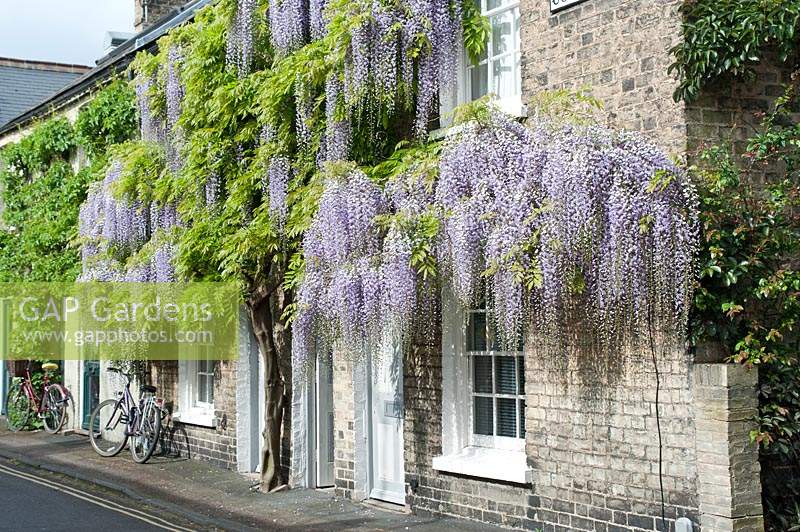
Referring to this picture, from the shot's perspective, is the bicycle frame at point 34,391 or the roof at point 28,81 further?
the roof at point 28,81

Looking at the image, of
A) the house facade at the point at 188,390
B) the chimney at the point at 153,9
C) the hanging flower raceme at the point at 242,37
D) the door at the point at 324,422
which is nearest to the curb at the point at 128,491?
the house facade at the point at 188,390

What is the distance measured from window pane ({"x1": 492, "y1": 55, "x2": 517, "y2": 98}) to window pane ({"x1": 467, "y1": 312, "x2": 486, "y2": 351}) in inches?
82.5

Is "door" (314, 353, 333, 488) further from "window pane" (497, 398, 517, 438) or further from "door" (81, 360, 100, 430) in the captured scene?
"door" (81, 360, 100, 430)

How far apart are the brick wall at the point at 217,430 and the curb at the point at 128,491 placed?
161 cm

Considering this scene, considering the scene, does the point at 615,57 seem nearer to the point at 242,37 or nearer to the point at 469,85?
the point at 469,85

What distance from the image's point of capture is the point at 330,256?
10.1 metres

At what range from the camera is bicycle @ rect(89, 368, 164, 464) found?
50.5 feet

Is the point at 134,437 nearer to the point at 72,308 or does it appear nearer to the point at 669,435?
the point at 72,308

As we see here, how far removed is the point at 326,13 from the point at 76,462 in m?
8.07

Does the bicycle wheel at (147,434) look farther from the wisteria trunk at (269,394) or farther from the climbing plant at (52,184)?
the climbing plant at (52,184)

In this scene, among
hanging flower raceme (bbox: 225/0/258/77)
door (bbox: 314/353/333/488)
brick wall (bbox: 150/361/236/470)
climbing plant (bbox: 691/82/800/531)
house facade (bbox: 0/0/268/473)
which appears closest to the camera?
climbing plant (bbox: 691/82/800/531)

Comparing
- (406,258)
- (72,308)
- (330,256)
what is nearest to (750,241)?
(406,258)

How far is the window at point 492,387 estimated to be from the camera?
997cm

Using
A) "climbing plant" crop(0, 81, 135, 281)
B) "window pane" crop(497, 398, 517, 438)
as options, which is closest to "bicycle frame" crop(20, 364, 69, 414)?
"climbing plant" crop(0, 81, 135, 281)
